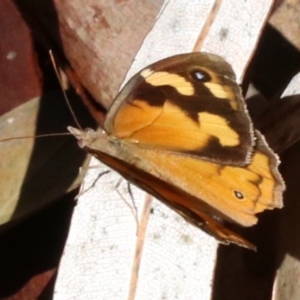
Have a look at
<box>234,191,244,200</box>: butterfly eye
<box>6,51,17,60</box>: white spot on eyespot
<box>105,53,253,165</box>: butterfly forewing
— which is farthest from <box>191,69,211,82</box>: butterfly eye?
<box>6,51,17,60</box>: white spot on eyespot

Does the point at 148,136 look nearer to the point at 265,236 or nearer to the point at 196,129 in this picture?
the point at 196,129

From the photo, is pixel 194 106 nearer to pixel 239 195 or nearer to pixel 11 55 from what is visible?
pixel 239 195

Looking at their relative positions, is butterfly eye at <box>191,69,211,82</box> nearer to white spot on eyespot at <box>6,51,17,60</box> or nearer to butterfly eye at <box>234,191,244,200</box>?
butterfly eye at <box>234,191,244,200</box>

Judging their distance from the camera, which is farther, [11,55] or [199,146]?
[11,55]

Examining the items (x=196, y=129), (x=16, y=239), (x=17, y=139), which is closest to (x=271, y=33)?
(x=196, y=129)

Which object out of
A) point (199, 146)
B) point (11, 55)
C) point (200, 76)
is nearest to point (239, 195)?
point (199, 146)

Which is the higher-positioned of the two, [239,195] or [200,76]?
[200,76]

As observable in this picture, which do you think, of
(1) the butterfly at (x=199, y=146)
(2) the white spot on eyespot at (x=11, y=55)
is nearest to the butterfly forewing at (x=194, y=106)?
(1) the butterfly at (x=199, y=146)

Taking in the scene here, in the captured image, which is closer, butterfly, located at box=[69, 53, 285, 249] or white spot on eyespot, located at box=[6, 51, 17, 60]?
butterfly, located at box=[69, 53, 285, 249]

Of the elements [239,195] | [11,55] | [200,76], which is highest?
[200,76]
